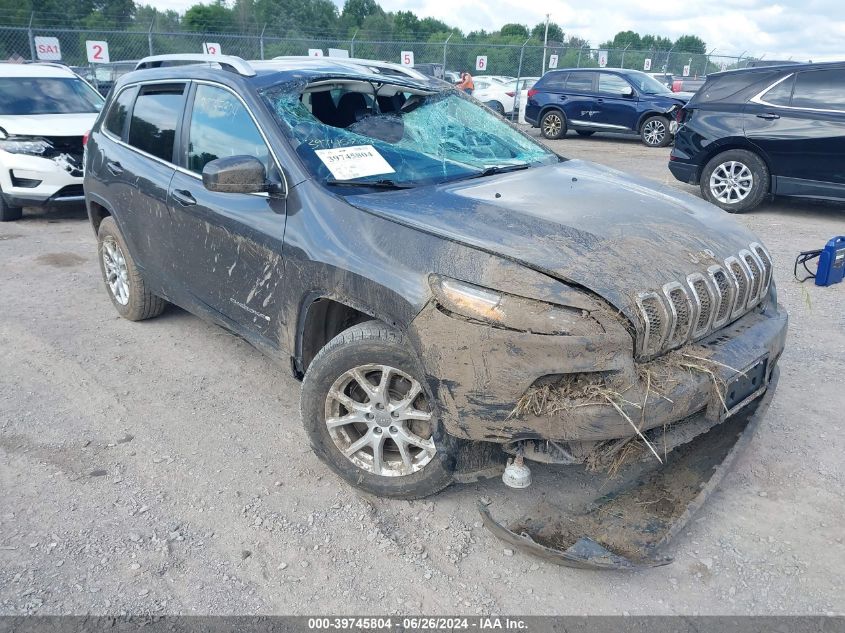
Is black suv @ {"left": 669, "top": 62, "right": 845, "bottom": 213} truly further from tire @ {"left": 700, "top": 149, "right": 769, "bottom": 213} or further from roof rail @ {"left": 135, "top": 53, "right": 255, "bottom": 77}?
roof rail @ {"left": 135, "top": 53, "right": 255, "bottom": 77}

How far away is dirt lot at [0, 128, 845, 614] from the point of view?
2531 millimetres

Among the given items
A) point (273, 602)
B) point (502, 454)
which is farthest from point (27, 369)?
point (502, 454)

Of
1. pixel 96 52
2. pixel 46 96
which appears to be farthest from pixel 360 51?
pixel 46 96

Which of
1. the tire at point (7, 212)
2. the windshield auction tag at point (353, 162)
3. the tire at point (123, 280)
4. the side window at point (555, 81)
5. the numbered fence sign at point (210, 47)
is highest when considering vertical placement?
the numbered fence sign at point (210, 47)

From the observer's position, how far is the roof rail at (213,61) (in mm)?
3665

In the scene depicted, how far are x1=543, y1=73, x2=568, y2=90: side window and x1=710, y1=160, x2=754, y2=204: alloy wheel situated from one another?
8823mm

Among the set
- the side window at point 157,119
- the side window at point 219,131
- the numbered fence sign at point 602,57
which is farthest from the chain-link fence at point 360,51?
the side window at point 219,131

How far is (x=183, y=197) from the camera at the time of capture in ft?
12.5

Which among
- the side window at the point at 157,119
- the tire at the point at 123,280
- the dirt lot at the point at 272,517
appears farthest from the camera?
the tire at the point at 123,280

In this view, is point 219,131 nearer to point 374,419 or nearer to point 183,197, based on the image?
point 183,197

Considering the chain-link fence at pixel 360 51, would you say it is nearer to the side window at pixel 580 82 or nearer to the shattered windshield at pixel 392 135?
the side window at pixel 580 82

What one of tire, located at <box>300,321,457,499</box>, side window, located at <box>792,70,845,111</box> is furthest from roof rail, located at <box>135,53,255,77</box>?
side window, located at <box>792,70,845,111</box>

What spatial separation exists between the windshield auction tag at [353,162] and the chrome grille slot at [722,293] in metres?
1.57

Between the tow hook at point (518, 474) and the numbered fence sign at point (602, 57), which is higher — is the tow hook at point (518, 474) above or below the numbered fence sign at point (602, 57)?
below
